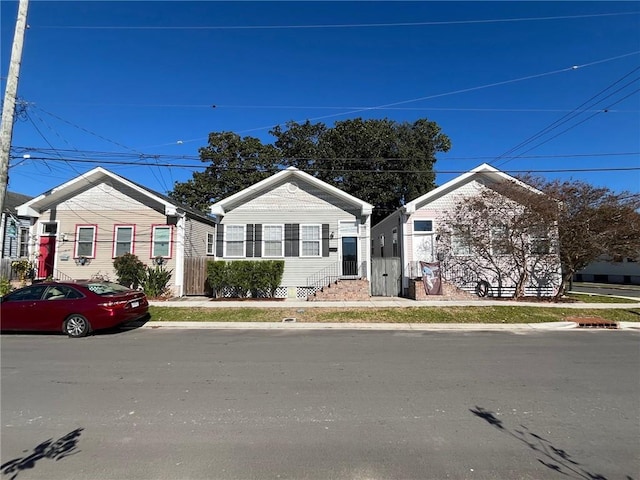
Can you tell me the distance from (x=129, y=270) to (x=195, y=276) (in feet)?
9.68

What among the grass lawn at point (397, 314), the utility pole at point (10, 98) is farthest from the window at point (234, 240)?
the utility pole at point (10, 98)

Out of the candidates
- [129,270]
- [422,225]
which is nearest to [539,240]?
[422,225]

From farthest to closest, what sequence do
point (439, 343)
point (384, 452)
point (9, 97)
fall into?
1. point (439, 343)
2. point (9, 97)
3. point (384, 452)

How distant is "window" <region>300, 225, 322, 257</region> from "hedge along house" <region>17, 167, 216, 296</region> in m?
5.65

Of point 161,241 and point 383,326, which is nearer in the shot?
point 383,326

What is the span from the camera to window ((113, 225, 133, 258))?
740 inches

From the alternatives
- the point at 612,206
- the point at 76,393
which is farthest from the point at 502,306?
the point at 76,393

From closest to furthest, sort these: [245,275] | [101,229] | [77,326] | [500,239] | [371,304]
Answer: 1. [77,326]
2. [371,304]
3. [500,239]
4. [245,275]
5. [101,229]

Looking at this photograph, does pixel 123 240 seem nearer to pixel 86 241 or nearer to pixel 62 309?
pixel 86 241

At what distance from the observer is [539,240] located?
17906 millimetres

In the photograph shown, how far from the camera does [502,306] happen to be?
15.1 m

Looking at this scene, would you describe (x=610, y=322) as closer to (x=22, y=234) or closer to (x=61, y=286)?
(x=61, y=286)

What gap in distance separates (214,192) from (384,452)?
33.6 meters

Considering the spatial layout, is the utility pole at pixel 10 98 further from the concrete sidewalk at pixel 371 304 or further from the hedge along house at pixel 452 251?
the hedge along house at pixel 452 251
